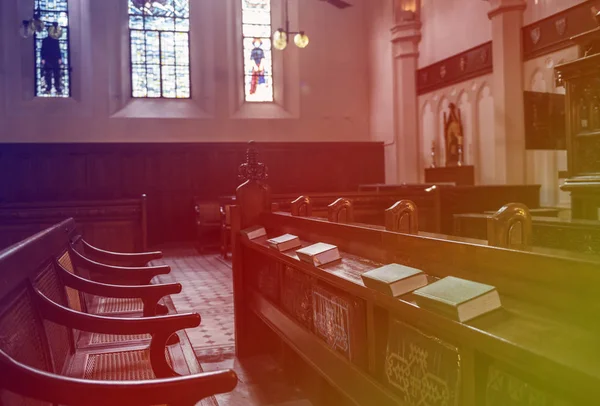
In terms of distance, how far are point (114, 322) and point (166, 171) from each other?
397 inches

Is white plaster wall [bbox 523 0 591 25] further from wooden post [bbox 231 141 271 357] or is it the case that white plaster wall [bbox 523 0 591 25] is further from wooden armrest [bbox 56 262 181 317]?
wooden armrest [bbox 56 262 181 317]

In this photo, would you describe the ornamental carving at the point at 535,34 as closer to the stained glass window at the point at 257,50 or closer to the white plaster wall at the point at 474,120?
the white plaster wall at the point at 474,120

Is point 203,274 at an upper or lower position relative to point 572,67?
lower

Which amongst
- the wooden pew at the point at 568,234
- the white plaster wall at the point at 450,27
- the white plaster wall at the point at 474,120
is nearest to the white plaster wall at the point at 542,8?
the white plaster wall at the point at 450,27

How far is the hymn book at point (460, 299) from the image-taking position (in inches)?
47.5

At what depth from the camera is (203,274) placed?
715 centimetres

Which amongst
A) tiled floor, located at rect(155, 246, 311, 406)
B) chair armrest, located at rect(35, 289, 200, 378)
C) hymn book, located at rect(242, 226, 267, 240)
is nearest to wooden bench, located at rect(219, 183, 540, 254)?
tiled floor, located at rect(155, 246, 311, 406)

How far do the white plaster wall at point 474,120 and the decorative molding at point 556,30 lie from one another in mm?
958

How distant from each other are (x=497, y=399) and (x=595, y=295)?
0.33 m

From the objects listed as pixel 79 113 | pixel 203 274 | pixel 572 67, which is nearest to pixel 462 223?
pixel 572 67

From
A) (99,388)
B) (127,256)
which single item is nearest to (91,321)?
(99,388)

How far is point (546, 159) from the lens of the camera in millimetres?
8148

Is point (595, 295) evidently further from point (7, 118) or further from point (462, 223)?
point (7, 118)

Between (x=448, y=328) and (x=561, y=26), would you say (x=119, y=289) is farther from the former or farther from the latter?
(x=561, y=26)
